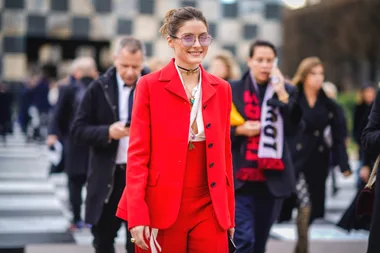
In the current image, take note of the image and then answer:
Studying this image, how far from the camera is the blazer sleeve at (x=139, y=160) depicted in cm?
325

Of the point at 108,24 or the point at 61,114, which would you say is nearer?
the point at 61,114

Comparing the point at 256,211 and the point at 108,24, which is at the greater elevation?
the point at 108,24

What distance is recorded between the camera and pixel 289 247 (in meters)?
6.68

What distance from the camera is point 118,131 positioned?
4.45 m

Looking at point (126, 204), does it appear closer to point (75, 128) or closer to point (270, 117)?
point (75, 128)

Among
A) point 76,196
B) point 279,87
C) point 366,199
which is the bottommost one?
point 76,196

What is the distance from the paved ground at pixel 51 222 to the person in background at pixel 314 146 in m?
0.59

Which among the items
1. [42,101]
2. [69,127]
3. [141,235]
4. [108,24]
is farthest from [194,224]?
[42,101]

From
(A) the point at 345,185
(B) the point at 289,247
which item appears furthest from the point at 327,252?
(A) the point at 345,185

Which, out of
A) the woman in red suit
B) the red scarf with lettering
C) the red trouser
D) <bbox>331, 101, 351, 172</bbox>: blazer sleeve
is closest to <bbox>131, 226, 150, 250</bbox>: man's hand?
the woman in red suit

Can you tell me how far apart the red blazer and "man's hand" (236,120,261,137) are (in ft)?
4.93

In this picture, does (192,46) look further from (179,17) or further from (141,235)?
(141,235)

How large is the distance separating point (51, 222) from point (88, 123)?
129 inches

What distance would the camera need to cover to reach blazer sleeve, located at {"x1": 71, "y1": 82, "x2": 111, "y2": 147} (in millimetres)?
4617
